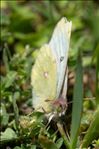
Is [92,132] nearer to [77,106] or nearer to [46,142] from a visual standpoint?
[77,106]

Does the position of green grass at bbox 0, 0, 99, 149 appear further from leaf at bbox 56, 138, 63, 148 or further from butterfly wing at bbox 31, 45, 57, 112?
butterfly wing at bbox 31, 45, 57, 112

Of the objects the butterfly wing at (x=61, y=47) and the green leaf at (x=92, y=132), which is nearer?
the green leaf at (x=92, y=132)

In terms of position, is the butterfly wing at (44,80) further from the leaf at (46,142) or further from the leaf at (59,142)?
the leaf at (46,142)

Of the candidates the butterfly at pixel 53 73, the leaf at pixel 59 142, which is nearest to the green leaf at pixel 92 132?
the leaf at pixel 59 142

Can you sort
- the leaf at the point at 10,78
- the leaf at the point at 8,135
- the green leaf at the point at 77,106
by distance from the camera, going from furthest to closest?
the leaf at the point at 10,78
the leaf at the point at 8,135
the green leaf at the point at 77,106

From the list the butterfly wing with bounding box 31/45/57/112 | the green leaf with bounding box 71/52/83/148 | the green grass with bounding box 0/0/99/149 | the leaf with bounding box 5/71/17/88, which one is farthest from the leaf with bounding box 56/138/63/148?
the leaf with bounding box 5/71/17/88

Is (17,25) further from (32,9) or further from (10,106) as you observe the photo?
(10,106)
